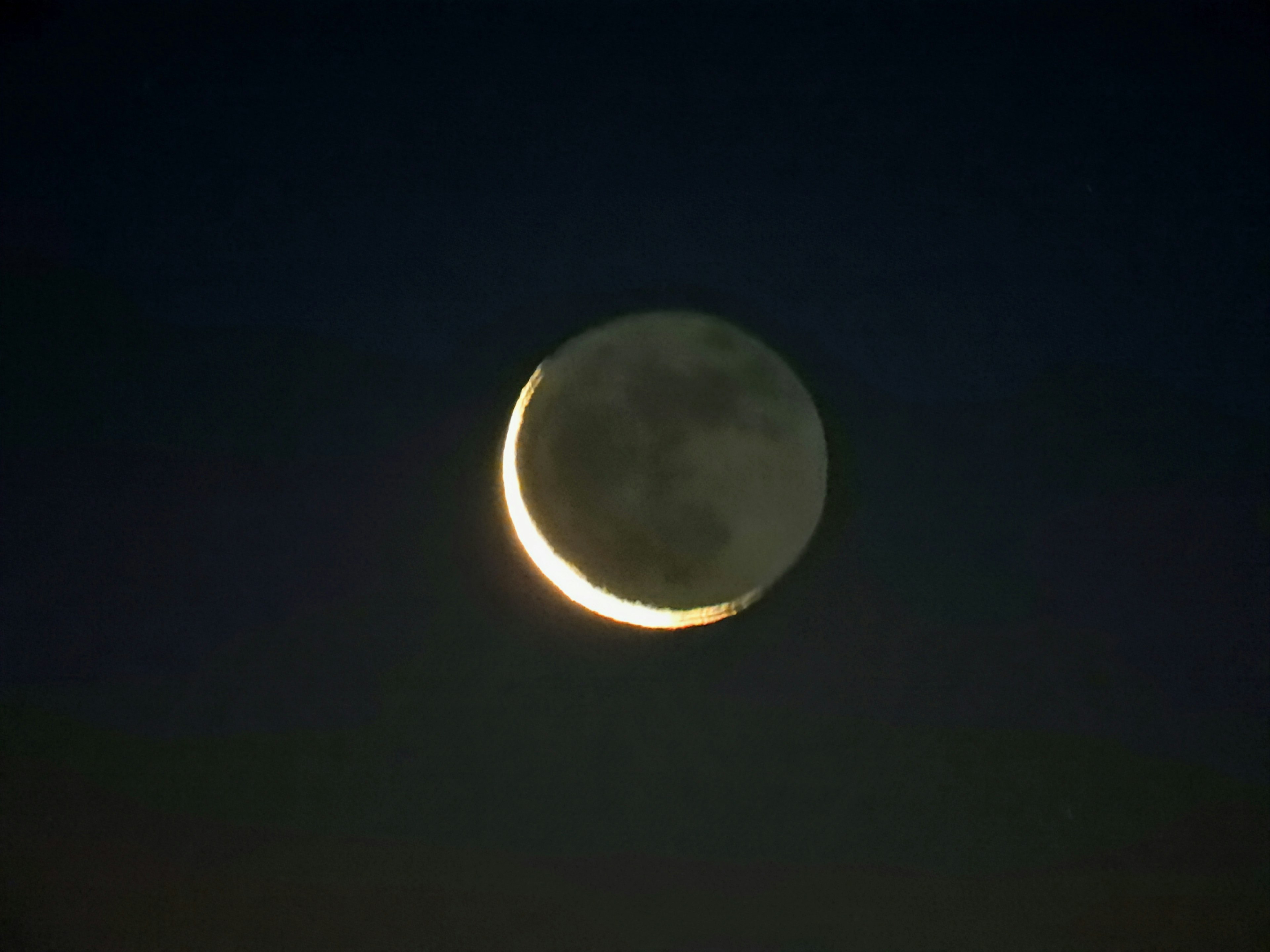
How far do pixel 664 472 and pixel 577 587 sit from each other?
12.6 inches

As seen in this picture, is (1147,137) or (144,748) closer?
(144,748)

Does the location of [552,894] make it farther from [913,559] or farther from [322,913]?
[913,559]

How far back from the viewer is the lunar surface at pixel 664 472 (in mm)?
1960

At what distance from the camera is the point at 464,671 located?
2064 mm


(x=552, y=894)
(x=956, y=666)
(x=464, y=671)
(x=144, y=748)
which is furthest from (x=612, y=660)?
(x=144, y=748)

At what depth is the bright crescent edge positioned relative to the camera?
6.40 ft

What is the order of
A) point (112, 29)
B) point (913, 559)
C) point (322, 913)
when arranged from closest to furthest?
point (322, 913) < point (913, 559) < point (112, 29)

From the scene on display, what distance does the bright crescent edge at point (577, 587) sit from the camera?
76.9 inches

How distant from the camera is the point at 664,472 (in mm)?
1997

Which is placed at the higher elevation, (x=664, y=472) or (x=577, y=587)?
(x=664, y=472)

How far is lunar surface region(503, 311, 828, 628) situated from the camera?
1960 mm

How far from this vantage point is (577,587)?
1973 mm

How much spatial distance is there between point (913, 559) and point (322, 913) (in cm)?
158

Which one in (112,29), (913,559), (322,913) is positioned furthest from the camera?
(112,29)
